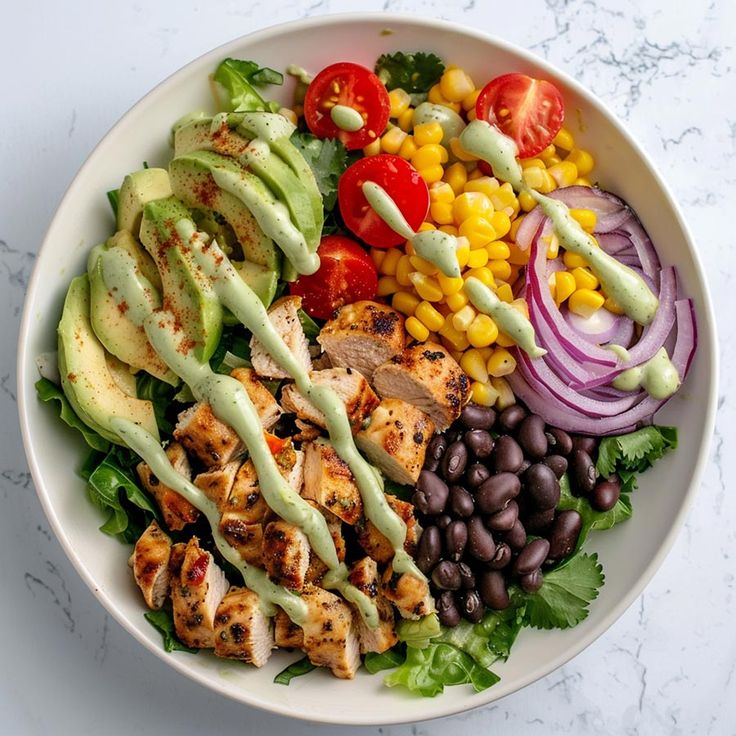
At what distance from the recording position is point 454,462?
385 centimetres

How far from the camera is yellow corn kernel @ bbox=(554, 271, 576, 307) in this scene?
153 inches

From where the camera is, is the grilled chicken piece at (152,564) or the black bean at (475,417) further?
the black bean at (475,417)

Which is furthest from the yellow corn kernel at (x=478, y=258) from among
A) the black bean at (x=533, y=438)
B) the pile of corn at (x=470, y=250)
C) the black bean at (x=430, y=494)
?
the black bean at (x=430, y=494)

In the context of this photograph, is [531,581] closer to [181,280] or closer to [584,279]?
[584,279]

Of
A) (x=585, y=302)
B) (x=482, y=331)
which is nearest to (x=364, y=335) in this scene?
(x=482, y=331)

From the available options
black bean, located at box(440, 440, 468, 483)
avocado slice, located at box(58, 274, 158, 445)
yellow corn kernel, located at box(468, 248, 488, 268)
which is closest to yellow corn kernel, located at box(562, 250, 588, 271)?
yellow corn kernel, located at box(468, 248, 488, 268)

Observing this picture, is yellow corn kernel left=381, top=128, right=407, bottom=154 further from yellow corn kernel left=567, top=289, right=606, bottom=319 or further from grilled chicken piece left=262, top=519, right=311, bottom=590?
grilled chicken piece left=262, top=519, right=311, bottom=590

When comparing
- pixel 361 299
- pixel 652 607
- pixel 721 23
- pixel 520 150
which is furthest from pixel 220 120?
pixel 652 607

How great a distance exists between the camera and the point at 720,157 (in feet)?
14.3

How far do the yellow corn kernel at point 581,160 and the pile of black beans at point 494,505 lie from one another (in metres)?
1.09

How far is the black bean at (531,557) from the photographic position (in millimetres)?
3824

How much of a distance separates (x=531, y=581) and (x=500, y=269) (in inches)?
52.5

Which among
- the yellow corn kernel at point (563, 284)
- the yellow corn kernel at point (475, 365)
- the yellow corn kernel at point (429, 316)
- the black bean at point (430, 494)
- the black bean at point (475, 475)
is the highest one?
the yellow corn kernel at point (563, 284)

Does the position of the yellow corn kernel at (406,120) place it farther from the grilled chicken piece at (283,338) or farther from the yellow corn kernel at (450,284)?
the grilled chicken piece at (283,338)
